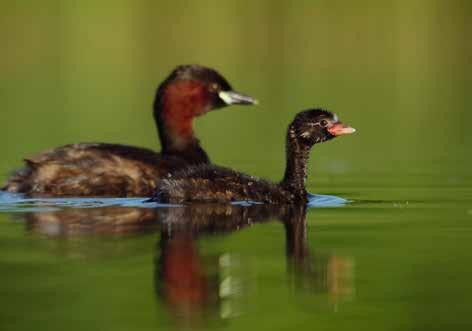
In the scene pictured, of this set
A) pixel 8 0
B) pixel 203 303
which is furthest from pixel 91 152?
pixel 8 0

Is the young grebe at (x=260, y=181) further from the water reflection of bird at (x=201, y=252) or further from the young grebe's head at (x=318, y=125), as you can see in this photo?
the water reflection of bird at (x=201, y=252)

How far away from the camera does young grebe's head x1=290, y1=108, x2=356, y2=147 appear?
44.3ft

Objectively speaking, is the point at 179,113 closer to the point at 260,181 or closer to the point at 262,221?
the point at 260,181

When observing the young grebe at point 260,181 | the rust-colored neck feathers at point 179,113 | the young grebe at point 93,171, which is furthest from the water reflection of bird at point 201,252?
the rust-colored neck feathers at point 179,113

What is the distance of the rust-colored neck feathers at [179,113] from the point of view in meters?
15.6

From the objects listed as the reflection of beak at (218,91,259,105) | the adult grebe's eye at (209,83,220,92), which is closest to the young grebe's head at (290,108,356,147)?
the reflection of beak at (218,91,259,105)

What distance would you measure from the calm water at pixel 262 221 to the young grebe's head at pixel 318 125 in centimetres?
56

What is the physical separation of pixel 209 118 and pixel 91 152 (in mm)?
13281

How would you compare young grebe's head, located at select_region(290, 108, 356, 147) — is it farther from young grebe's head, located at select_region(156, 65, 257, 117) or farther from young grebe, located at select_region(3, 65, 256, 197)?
young grebe's head, located at select_region(156, 65, 257, 117)

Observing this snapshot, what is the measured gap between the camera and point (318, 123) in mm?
13555

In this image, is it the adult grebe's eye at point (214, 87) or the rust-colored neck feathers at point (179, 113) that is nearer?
the rust-colored neck feathers at point (179, 113)

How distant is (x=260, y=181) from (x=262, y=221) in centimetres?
113

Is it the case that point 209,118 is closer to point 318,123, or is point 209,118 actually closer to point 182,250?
point 318,123

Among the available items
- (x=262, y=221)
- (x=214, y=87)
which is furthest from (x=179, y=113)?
(x=262, y=221)
